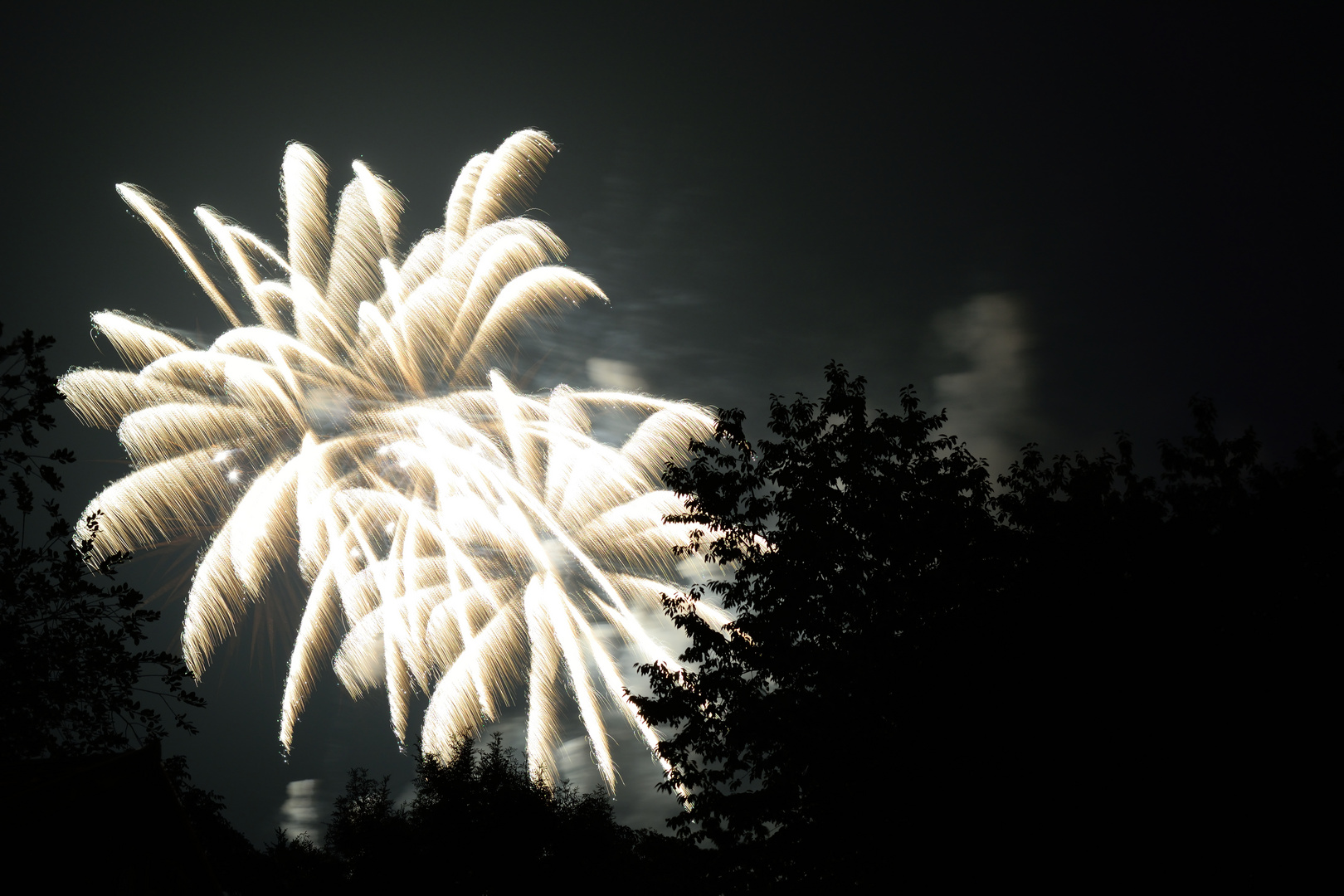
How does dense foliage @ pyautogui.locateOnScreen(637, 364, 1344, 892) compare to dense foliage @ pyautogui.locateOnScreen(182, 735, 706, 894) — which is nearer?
dense foliage @ pyautogui.locateOnScreen(637, 364, 1344, 892)

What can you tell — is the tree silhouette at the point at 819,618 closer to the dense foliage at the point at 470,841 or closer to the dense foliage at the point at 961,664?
the dense foliage at the point at 961,664

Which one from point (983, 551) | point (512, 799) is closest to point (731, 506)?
point (983, 551)

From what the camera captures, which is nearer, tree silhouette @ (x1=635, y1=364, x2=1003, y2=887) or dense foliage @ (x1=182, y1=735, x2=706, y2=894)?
tree silhouette @ (x1=635, y1=364, x2=1003, y2=887)

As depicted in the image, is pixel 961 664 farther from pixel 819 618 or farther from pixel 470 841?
pixel 470 841

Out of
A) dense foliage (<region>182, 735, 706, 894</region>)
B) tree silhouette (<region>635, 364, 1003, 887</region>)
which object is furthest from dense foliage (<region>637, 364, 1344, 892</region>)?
dense foliage (<region>182, 735, 706, 894</region>)

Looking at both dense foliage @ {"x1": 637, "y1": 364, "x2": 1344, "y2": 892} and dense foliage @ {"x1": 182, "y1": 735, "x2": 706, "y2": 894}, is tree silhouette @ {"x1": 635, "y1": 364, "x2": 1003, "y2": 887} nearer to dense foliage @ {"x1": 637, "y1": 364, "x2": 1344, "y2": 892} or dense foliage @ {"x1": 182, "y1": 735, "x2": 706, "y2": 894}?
dense foliage @ {"x1": 637, "y1": 364, "x2": 1344, "y2": 892}

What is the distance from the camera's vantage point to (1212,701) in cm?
1230

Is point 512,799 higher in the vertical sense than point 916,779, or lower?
higher

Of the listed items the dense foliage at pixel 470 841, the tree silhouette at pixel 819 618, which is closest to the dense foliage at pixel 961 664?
the tree silhouette at pixel 819 618

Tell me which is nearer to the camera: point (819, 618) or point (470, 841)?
point (819, 618)

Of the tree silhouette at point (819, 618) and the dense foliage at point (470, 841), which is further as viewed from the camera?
the dense foliage at point (470, 841)

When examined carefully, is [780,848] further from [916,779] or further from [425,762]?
[425,762]

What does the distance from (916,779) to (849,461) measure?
20.3ft

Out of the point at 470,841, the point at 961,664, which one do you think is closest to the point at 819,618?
the point at 961,664
